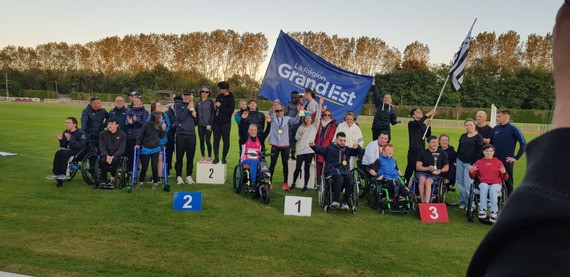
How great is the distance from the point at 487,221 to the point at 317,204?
2.75 meters

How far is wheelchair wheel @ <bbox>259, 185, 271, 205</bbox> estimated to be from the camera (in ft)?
25.1

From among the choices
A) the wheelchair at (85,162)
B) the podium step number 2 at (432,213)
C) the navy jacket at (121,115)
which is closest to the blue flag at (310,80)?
the navy jacket at (121,115)

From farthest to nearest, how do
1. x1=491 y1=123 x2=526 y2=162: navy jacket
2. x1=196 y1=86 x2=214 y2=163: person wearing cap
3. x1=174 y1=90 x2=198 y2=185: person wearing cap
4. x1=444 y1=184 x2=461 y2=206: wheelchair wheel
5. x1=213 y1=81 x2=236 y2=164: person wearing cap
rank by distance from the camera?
x1=213 y1=81 x2=236 y2=164: person wearing cap < x1=196 y1=86 x2=214 y2=163: person wearing cap < x1=174 y1=90 x2=198 y2=185: person wearing cap < x1=444 y1=184 x2=461 y2=206: wheelchair wheel < x1=491 y1=123 x2=526 y2=162: navy jacket

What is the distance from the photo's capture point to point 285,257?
4.93m

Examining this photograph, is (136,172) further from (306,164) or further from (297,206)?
(297,206)

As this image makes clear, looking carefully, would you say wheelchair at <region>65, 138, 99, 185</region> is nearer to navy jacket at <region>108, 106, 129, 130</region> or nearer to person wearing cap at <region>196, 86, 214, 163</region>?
navy jacket at <region>108, 106, 129, 130</region>

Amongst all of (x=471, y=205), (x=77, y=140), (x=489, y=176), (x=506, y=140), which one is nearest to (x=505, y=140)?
(x=506, y=140)

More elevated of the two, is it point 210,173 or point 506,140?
point 506,140

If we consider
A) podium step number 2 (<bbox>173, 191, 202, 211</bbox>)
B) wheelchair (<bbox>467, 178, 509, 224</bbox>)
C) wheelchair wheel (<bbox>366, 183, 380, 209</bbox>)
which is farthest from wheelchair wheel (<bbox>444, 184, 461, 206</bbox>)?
podium step number 2 (<bbox>173, 191, 202, 211</bbox>)

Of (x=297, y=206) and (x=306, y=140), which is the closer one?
(x=297, y=206)

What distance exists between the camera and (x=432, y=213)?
279 inches

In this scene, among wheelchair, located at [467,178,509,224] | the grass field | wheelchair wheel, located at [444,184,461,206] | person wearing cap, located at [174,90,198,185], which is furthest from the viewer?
person wearing cap, located at [174,90,198,185]

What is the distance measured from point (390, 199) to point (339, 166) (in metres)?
1.01

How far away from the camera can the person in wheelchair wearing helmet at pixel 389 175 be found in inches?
297
